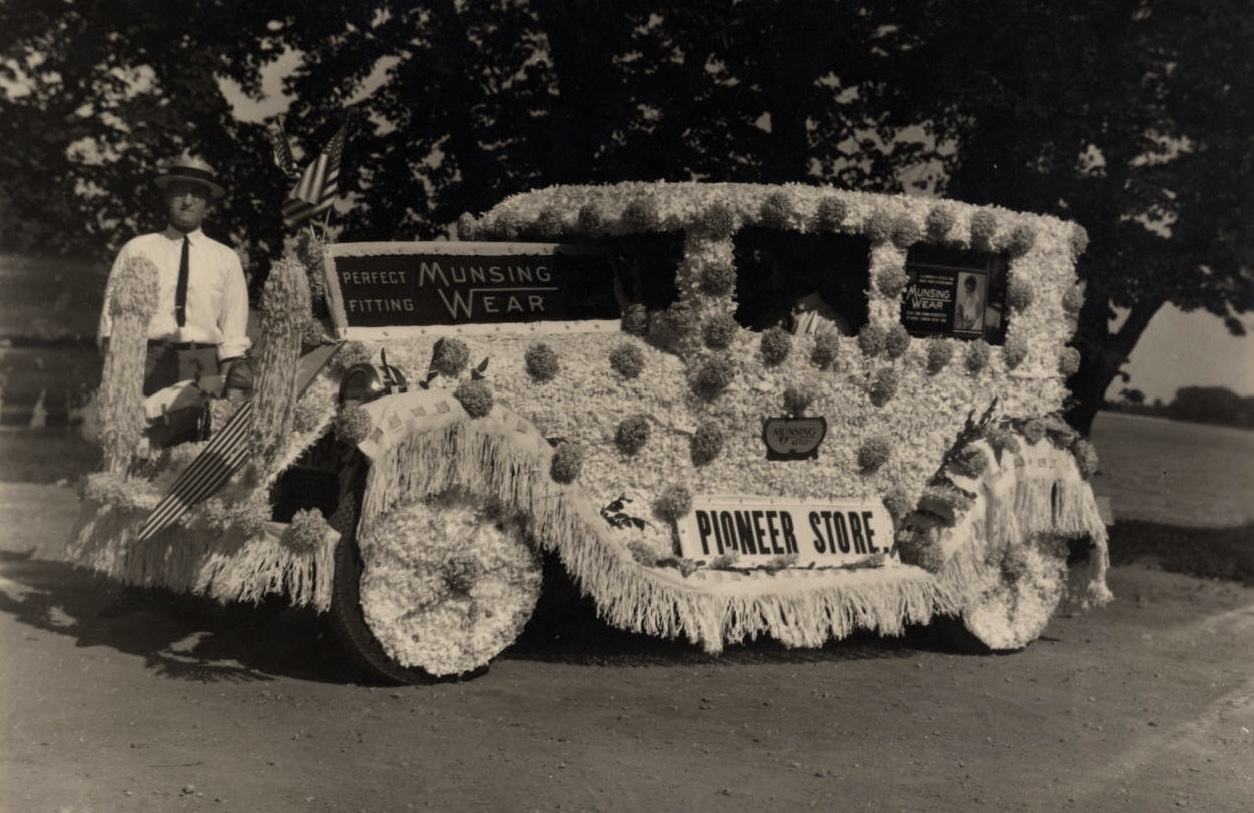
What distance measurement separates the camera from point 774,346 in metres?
7.38

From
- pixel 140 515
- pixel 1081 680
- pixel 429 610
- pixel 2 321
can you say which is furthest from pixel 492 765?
pixel 2 321

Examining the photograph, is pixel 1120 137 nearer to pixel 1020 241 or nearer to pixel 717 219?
pixel 1020 241

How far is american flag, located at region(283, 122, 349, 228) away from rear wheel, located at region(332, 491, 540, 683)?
153cm

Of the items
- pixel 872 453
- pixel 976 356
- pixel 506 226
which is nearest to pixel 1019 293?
pixel 976 356

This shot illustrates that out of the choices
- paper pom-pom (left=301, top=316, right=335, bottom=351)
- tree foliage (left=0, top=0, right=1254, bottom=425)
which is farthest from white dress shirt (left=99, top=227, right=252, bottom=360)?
tree foliage (left=0, top=0, right=1254, bottom=425)

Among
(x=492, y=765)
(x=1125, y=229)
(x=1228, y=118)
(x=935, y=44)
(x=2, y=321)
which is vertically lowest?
(x=492, y=765)

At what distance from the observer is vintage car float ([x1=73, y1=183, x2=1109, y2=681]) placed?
20.6 feet

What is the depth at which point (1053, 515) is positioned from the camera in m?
8.27

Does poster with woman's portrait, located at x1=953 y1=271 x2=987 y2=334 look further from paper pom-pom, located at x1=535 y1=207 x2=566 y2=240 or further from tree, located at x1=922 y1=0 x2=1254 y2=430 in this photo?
tree, located at x1=922 y1=0 x2=1254 y2=430

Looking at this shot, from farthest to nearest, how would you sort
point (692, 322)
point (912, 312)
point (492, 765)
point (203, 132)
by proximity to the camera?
point (203, 132) → point (912, 312) → point (692, 322) → point (492, 765)

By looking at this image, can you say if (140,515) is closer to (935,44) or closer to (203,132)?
(203,132)

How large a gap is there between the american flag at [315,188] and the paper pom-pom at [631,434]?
191cm

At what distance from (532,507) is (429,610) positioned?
2.34ft

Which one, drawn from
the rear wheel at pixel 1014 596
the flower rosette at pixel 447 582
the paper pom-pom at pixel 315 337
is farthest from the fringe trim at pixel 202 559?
the rear wheel at pixel 1014 596
